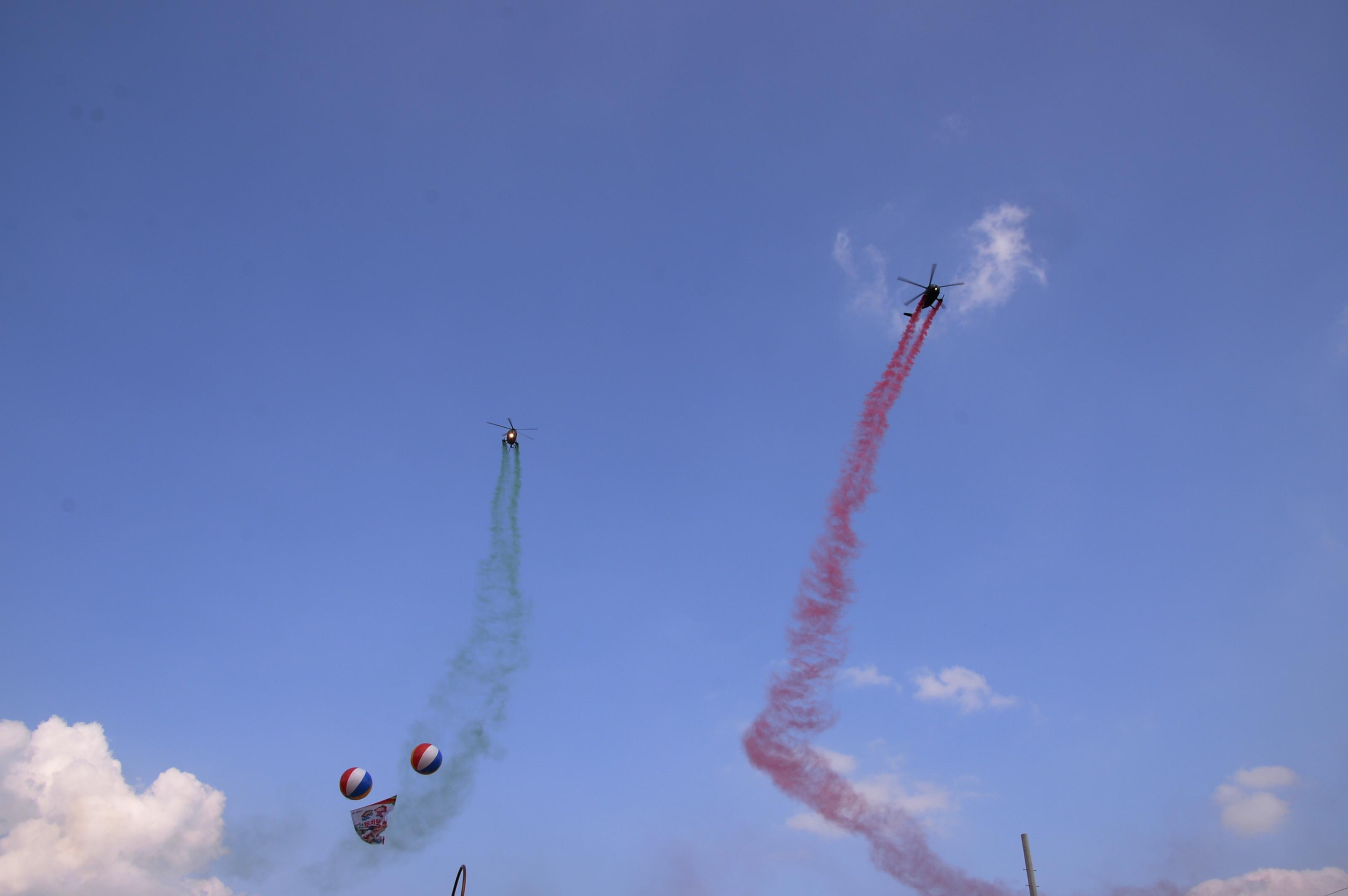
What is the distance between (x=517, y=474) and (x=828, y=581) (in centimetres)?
3339

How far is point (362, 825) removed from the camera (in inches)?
2029

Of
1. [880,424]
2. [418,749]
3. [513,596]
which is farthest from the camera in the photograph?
[513,596]

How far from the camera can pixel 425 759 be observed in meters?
53.9

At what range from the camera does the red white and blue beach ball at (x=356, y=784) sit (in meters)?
52.1

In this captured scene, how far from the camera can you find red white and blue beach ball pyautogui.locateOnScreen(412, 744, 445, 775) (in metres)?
53.7

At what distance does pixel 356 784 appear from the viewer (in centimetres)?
5225

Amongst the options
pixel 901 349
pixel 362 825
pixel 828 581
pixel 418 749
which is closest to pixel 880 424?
pixel 901 349

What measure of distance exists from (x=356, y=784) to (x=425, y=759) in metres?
4.88

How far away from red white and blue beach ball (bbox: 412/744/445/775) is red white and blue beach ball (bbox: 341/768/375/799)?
130 inches

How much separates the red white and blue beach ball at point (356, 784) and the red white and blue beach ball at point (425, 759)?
3313mm

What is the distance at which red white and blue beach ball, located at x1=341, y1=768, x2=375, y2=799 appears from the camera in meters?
52.1

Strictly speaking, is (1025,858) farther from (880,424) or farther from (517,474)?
(517,474)

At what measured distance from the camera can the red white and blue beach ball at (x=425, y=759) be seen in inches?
2112

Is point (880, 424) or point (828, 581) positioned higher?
point (880, 424)
